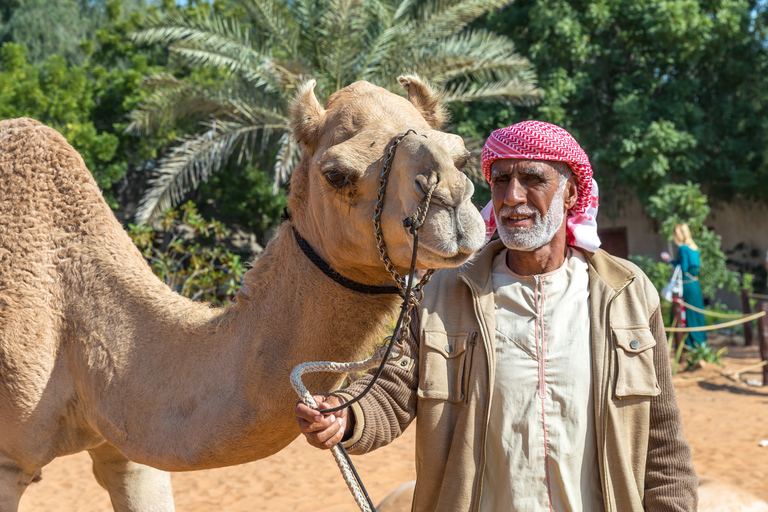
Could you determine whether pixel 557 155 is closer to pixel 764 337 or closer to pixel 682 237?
pixel 764 337

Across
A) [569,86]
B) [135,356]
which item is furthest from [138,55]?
[135,356]

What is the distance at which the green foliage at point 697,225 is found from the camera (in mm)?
14945

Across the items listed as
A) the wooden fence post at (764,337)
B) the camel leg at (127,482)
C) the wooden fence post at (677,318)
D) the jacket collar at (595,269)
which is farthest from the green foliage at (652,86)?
the jacket collar at (595,269)

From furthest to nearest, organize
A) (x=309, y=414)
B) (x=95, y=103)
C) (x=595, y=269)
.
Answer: (x=95, y=103)
(x=595, y=269)
(x=309, y=414)

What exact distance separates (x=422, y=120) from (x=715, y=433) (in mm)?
7023

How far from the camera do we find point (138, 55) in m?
16.2

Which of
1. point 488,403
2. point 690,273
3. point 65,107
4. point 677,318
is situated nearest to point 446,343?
point 488,403

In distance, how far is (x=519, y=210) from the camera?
7.52 ft

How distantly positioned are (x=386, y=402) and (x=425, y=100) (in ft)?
3.34

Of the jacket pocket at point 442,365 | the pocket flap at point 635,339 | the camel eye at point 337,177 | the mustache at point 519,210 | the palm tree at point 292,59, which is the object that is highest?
the palm tree at point 292,59

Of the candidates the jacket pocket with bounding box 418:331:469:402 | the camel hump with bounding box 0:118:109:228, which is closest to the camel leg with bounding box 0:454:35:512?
the camel hump with bounding box 0:118:109:228

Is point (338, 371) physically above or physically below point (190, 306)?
below

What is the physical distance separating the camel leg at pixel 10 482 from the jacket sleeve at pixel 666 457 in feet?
7.30

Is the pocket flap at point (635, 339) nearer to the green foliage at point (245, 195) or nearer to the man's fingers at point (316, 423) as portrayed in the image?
the man's fingers at point (316, 423)
